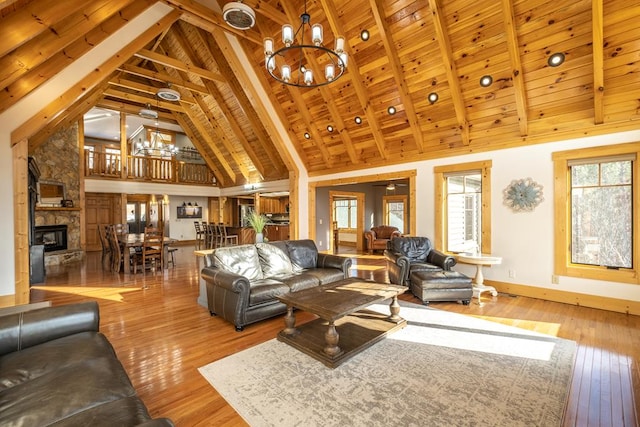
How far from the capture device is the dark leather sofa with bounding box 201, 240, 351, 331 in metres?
3.33

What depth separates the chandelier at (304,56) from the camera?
9.84ft

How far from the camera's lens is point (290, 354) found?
275 centimetres

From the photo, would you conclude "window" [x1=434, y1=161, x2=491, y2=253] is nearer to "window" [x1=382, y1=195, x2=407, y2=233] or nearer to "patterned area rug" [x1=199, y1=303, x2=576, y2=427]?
"patterned area rug" [x1=199, y1=303, x2=576, y2=427]

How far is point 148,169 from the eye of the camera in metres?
10.8

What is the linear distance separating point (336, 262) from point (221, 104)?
639cm

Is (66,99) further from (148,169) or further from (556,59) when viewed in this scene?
(148,169)

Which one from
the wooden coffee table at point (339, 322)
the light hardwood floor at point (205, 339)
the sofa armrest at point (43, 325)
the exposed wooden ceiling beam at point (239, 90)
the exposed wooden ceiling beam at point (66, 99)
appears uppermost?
the exposed wooden ceiling beam at point (239, 90)

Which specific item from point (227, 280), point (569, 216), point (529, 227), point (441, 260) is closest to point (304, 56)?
point (227, 280)

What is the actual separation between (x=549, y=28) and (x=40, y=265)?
9.50 metres

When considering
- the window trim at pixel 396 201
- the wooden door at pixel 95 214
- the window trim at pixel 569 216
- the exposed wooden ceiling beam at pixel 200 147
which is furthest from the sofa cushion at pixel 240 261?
the wooden door at pixel 95 214

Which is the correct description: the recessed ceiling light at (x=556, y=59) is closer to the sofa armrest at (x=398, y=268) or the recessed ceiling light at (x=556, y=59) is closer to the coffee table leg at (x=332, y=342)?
the sofa armrest at (x=398, y=268)

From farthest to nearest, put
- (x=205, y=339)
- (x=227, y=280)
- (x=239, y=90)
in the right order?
(x=239, y=90) < (x=227, y=280) < (x=205, y=339)

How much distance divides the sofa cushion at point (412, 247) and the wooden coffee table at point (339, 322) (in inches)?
74.9

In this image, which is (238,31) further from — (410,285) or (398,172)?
(410,285)
